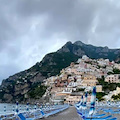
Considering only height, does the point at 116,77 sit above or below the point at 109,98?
above

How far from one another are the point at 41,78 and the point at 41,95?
162 feet

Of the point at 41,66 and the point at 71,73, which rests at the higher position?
the point at 41,66

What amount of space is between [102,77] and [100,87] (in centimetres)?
3211

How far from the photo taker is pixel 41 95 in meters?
117

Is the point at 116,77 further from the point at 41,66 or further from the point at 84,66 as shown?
the point at 41,66

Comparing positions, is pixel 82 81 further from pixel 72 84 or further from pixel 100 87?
pixel 100 87

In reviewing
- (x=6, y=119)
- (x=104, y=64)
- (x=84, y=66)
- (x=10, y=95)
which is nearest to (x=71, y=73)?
(x=84, y=66)

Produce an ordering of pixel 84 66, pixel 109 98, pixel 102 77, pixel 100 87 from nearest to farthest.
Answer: pixel 109 98 < pixel 100 87 < pixel 102 77 < pixel 84 66

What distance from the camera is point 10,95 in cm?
16088

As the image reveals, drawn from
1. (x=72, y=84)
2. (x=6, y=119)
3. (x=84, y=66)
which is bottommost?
(x=6, y=119)

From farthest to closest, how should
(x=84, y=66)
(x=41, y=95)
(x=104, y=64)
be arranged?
(x=104, y=64), (x=84, y=66), (x=41, y=95)

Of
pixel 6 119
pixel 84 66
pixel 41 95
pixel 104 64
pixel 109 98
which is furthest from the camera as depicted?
pixel 104 64

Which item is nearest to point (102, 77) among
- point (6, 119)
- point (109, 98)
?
point (109, 98)

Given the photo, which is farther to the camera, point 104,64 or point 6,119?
point 104,64
